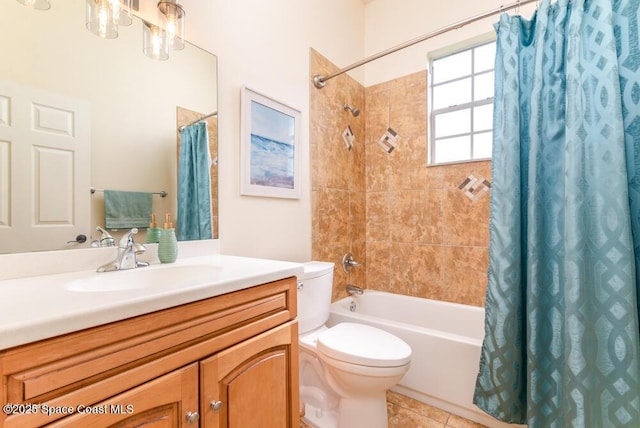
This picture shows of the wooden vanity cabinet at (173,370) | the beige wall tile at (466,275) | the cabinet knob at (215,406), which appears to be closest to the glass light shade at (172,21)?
the wooden vanity cabinet at (173,370)

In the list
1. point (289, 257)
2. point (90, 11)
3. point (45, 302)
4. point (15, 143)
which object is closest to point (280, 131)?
point (289, 257)

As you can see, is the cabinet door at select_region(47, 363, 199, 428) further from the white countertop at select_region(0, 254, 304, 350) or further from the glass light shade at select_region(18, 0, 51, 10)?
the glass light shade at select_region(18, 0, 51, 10)

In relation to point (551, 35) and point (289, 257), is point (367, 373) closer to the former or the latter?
point (289, 257)

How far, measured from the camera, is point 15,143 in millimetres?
855

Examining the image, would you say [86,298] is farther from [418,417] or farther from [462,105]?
[462,105]

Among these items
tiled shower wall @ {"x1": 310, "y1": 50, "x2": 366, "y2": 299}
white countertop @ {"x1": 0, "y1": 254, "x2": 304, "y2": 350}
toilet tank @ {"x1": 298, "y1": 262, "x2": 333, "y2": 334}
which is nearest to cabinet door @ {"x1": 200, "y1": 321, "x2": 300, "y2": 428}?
white countertop @ {"x1": 0, "y1": 254, "x2": 304, "y2": 350}

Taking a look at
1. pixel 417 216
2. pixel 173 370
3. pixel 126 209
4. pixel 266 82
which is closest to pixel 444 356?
pixel 417 216

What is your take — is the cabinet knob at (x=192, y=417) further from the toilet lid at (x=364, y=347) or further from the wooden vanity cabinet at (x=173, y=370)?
the toilet lid at (x=364, y=347)

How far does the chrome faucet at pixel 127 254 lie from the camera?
3.23 ft

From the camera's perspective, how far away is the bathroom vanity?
481mm

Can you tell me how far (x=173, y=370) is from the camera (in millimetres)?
653

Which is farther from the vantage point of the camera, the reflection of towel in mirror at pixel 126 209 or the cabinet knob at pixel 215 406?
the reflection of towel in mirror at pixel 126 209

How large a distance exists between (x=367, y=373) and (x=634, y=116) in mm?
1437

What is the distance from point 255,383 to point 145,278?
504mm
